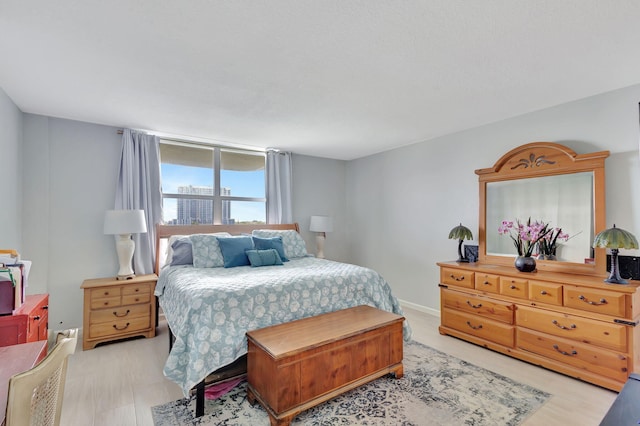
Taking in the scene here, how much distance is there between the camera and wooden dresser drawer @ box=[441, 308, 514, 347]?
2943 millimetres

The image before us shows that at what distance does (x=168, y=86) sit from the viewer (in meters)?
2.58

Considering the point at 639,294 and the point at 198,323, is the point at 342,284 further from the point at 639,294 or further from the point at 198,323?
the point at 639,294

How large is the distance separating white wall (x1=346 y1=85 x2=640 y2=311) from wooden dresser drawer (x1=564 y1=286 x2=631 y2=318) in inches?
21.1

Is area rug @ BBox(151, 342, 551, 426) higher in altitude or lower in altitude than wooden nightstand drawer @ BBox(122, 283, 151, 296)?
lower

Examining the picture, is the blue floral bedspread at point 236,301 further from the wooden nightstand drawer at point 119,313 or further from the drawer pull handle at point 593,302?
the drawer pull handle at point 593,302

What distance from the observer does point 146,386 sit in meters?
2.44

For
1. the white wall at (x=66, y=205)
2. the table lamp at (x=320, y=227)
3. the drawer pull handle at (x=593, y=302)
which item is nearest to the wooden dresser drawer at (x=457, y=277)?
the drawer pull handle at (x=593, y=302)

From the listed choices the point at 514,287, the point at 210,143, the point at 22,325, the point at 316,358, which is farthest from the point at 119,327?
the point at 514,287

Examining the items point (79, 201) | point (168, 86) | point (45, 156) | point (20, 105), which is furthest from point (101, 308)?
point (168, 86)

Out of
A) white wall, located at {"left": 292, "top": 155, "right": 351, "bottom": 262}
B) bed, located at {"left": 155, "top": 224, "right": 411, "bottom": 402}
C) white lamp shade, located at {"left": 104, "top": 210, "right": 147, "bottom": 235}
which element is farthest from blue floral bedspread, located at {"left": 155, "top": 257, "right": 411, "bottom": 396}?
white wall, located at {"left": 292, "top": 155, "right": 351, "bottom": 262}

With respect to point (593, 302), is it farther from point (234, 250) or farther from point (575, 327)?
point (234, 250)

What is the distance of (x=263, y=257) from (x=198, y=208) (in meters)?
1.59

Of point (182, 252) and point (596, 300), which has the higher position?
point (182, 252)

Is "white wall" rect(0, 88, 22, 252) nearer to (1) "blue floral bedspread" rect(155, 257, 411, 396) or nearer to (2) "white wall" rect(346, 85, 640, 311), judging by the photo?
(1) "blue floral bedspread" rect(155, 257, 411, 396)
